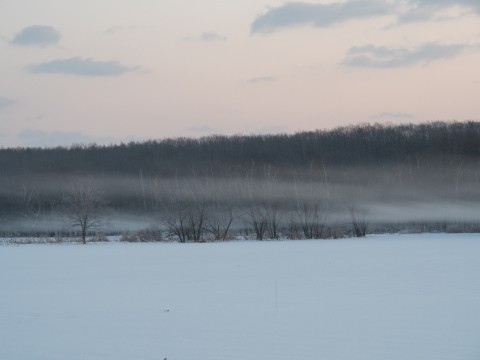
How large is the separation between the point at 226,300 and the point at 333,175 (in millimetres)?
54613

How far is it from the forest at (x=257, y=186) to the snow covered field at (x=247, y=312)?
2845cm

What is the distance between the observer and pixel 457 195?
Result: 59.5m

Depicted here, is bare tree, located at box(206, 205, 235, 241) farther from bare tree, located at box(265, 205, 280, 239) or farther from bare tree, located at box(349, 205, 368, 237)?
bare tree, located at box(349, 205, 368, 237)

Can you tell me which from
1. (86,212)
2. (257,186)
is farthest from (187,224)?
(257,186)

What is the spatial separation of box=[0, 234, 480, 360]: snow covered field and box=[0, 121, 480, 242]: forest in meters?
28.5

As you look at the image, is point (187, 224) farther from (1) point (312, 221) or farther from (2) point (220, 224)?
(1) point (312, 221)

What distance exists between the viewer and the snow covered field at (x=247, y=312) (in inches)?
374

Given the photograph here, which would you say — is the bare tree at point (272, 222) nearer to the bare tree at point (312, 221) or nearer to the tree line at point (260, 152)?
the bare tree at point (312, 221)

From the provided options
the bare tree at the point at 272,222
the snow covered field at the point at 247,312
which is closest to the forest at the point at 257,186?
the bare tree at the point at 272,222

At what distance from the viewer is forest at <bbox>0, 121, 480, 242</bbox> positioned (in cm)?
5341

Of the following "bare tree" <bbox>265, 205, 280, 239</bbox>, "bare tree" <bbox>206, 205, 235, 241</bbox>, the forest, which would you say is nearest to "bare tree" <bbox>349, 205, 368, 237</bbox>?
the forest

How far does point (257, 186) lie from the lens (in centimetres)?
→ 6650

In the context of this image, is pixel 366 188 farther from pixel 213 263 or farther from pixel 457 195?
pixel 213 263

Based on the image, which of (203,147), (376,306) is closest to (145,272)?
(376,306)
